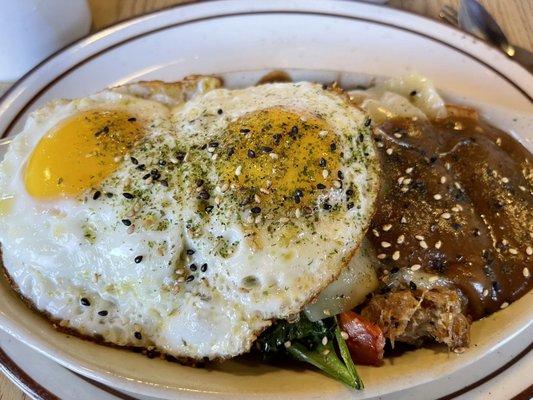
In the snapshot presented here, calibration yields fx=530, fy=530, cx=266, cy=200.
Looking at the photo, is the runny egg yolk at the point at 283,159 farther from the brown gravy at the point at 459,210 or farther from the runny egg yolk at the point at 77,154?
the runny egg yolk at the point at 77,154

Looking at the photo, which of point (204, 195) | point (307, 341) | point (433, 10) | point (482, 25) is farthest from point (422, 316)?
point (433, 10)

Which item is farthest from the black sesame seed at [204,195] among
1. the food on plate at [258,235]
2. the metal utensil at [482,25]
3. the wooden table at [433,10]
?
the metal utensil at [482,25]

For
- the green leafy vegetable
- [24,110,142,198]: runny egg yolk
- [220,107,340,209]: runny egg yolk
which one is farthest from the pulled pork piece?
[24,110,142,198]: runny egg yolk

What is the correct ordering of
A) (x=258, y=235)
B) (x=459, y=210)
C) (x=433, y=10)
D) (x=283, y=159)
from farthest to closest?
(x=433, y=10), (x=459, y=210), (x=283, y=159), (x=258, y=235)

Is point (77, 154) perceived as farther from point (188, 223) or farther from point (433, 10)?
point (433, 10)

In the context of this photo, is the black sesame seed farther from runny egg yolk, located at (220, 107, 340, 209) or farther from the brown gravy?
the brown gravy

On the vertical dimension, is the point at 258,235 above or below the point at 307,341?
above

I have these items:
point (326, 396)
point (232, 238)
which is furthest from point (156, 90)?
point (326, 396)
